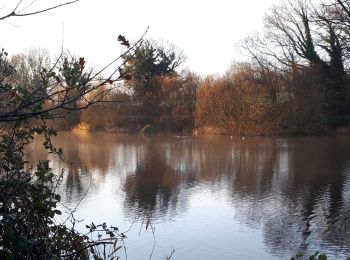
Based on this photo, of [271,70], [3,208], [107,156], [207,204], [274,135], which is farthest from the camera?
[271,70]

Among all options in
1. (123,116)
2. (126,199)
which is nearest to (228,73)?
(123,116)

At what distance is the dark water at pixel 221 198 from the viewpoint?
7.55 m

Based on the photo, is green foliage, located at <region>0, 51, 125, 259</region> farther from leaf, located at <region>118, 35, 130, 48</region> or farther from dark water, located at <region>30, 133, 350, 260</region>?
dark water, located at <region>30, 133, 350, 260</region>

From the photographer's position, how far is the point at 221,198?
35.2 ft

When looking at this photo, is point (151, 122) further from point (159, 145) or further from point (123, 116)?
point (159, 145)

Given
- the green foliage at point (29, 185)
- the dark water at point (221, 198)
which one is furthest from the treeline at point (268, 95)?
the green foliage at point (29, 185)

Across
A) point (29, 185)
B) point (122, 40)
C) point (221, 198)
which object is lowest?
point (221, 198)

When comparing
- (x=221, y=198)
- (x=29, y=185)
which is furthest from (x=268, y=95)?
(x=29, y=185)

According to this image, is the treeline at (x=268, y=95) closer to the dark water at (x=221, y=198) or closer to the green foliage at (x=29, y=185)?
the dark water at (x=221, y=198)

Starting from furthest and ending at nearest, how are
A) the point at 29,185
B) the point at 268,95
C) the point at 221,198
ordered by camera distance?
the point at 268,95 < the point at 221,198 < the point at 29,185

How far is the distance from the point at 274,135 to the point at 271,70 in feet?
12.9

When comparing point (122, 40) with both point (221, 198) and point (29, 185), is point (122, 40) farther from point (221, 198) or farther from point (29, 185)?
point (221, 198)

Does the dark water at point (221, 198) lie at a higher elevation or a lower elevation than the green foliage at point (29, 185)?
lower

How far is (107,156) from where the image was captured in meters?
18.9
